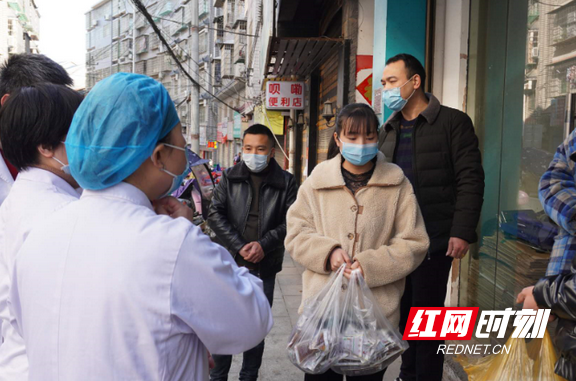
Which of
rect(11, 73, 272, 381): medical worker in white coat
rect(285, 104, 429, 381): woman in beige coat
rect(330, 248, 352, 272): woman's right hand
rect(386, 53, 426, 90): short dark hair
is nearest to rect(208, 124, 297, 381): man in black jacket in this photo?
rect(285, 104, 429, 381): woman in beige coat

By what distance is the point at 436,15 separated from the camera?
203 inches

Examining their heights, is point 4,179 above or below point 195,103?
below

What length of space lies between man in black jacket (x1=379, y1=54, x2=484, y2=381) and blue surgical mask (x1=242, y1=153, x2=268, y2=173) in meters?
0.88

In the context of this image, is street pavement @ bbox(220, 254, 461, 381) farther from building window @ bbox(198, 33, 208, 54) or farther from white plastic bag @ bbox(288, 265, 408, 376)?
building window @ bbox(198, 33, 208, 54)

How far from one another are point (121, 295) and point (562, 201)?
5.70ft

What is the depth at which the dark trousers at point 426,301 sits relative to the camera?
3020mm

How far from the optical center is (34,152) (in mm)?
1856

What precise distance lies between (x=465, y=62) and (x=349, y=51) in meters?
2.73

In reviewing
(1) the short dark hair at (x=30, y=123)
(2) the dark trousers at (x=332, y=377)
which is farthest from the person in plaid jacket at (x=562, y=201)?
(1) the short dark hair at (x=30, y=123)

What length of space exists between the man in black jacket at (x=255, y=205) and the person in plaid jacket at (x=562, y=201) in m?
1.79

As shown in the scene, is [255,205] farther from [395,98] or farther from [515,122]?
[515,122]

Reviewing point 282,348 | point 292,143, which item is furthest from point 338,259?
point 292,143

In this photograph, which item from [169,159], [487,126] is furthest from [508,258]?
[169,159]

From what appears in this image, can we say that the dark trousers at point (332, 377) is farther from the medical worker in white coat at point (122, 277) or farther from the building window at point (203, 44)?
the building window at point (203, 44)
